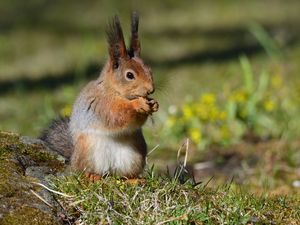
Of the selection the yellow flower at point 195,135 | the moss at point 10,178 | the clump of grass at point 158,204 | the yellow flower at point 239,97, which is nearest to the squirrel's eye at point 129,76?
the clump of grass at point 158,204

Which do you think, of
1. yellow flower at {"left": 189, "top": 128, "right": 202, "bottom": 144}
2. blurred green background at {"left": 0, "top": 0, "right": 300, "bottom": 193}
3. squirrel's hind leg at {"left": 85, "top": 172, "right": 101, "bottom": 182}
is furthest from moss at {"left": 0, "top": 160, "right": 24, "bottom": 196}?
yellow flower at {"left": 189, "top": 128, "right": 202, "bottom": 144}

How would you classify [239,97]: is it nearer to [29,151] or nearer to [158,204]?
[29,151]

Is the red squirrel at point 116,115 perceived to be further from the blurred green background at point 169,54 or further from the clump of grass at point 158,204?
the blurred green background at point 169,54

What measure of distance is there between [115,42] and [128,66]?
0.44 ft

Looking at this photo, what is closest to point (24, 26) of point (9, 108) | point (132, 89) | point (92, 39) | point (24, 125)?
point (92, 39)

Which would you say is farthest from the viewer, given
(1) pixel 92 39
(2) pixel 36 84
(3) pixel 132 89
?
(1) pixel 92 39

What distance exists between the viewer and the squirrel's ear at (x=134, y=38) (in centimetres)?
448

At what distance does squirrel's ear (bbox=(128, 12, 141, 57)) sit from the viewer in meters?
4.48

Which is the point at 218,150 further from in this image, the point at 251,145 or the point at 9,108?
the point at 9,108

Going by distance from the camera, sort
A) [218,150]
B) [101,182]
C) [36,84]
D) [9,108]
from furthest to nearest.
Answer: [36,84]
[9,108]
[218,150]
[101,182]

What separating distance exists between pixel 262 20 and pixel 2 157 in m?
8.02

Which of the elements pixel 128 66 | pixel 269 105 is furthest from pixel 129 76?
pixel 269 105

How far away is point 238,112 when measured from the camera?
24.7 ft

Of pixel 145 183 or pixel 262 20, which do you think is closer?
pixel 145 183
